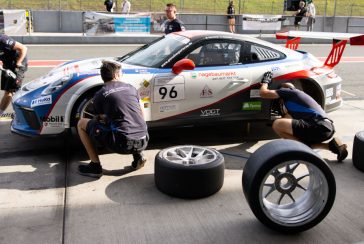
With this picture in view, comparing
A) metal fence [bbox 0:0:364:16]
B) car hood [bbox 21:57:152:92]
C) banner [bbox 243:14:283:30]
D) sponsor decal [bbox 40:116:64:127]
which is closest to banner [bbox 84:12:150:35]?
metal fence [bbox 0:0:364:16]

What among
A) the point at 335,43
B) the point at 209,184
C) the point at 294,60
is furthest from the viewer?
the point at 335,43

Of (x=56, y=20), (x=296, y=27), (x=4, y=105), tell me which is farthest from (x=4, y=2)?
(x=4, y=105)

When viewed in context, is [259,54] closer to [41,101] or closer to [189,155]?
[189,155]

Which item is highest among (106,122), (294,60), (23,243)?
(294,60)

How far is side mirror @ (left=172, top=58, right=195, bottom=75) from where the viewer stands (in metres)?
4.97

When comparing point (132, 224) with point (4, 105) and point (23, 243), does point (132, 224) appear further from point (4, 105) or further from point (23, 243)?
point (4, 105)

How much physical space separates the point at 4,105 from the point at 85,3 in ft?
61.2

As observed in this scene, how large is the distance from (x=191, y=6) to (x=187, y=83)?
19314 mm

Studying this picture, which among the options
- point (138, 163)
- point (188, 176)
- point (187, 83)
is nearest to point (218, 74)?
point (187, 83)

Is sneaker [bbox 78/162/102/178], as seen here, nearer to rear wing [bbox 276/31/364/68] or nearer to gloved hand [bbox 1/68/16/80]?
gloved hand [bbox 1/68/16/80]

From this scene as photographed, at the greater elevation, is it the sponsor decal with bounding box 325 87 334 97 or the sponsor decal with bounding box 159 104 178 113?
the sponsor decal with bounding box 325 87 334 97

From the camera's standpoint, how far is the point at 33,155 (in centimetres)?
499

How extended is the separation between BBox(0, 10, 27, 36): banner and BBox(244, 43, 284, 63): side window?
1392cm

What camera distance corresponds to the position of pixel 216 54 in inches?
216
